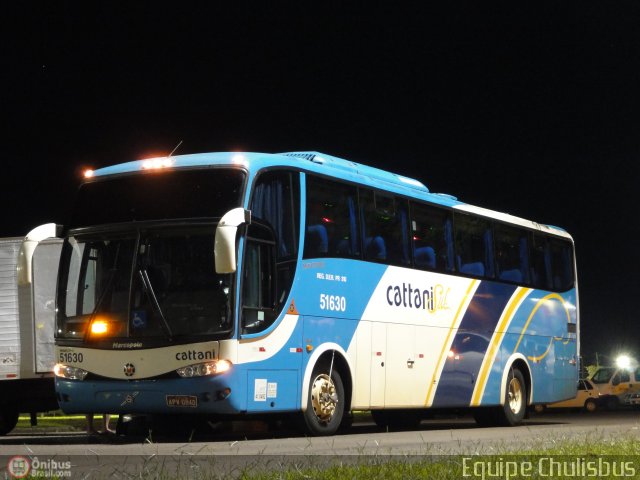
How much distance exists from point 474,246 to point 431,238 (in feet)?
5.64

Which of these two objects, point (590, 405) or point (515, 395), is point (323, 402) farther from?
point (590, 405)

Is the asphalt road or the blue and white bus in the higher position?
the blue and white bus

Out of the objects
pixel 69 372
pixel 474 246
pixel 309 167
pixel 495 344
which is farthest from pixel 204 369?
pixel 495 344

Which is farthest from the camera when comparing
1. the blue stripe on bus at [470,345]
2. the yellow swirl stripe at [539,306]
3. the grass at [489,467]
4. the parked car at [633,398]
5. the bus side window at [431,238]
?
the parked car at [633,398]

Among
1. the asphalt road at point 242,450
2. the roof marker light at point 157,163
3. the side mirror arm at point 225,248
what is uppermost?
the roof marker light at point 157,163

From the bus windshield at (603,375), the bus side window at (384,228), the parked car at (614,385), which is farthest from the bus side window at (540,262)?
the bus windshield at (603,375)

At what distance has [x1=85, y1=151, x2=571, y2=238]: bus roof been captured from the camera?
15.8 metres

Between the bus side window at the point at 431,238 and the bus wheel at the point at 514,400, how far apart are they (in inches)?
137

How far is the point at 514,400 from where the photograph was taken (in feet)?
76.1

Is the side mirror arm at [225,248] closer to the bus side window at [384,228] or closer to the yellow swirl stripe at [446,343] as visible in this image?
the bus side window at [384,228]

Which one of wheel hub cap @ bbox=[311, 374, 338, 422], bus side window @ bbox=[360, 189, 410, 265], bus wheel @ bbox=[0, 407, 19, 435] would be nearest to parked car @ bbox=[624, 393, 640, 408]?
bus side window @ bbox=[360, 189, 410, 265]

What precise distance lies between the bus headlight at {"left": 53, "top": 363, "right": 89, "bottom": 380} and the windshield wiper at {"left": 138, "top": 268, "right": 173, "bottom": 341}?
4.56ft

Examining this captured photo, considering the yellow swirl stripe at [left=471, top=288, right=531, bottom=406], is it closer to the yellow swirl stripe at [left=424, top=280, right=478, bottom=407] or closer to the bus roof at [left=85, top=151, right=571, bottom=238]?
the yellow swirl stripe at [left=424, top=280, right=478, bottom=407]

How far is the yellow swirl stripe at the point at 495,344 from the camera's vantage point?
21625 mm
